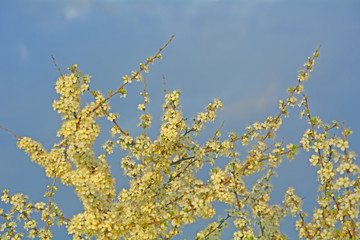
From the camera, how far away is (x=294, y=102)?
29.9 feet

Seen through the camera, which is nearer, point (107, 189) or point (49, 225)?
point (107, 189)

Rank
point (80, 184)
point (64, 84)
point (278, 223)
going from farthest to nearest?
point (278, 223) < point (64, 84) < point (80, 184)

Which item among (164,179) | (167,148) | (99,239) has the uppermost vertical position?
(167,148)

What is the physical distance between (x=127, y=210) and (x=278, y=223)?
3.86m

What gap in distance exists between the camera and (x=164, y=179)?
8586mm

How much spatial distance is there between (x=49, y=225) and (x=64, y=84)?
3359 millimetres

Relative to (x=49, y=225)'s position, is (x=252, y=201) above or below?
below

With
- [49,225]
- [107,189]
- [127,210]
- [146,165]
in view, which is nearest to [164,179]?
[146,165]

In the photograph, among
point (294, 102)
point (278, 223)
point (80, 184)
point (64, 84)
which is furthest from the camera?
point (294, 102)

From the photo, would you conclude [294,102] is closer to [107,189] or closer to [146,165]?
[146,165]

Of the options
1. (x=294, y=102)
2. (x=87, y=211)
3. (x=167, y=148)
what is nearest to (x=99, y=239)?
(x=87, y=211)

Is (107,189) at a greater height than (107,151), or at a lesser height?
lesser

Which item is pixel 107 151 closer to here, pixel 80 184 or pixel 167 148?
pixel 167 148

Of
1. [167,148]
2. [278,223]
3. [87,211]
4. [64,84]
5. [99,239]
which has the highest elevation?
[64,84]
